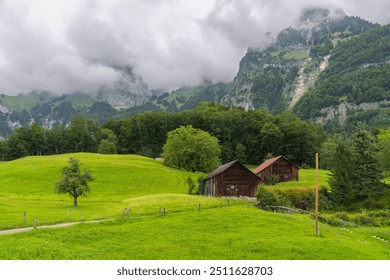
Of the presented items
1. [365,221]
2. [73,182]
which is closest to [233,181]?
[365,221]

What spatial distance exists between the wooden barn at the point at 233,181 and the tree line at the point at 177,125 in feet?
240

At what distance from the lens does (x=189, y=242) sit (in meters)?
28.7

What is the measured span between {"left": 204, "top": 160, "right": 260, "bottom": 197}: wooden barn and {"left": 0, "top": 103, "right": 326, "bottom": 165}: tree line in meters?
73.3

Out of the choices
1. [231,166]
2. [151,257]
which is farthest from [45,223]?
[231,166]

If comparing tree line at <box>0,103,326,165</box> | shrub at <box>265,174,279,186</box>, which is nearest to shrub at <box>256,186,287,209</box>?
shrub at <box>265,174,279,186</box>

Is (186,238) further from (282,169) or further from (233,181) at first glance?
(282,169)

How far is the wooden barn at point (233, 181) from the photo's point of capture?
7612cm

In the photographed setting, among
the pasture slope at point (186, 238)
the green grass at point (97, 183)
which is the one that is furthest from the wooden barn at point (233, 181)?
the pasture slope at point (186, 238)

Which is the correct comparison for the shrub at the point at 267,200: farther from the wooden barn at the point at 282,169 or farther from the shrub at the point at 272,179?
the wooden barn at the point at 282,169

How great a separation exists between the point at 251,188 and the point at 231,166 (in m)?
6.46

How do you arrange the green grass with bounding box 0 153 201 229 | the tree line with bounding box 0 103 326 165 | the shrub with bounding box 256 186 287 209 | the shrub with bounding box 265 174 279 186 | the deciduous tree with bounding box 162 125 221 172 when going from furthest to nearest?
the tree line with bounding box 0 103 326 165 → the deciduous tree with bounding box 162 125 221 172 → the shrub with bounding box 265 174 279 186 → the green grass with bounding box 0 153 201 229 → the shrub with bounding box 256 186 287 209

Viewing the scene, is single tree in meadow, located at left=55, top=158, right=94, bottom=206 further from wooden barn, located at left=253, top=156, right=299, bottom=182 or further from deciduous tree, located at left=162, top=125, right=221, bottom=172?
deciduous tree, located at left=162, top=125, right=221, bottom=172

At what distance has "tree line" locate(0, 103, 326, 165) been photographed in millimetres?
151500

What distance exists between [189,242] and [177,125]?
149032mm
